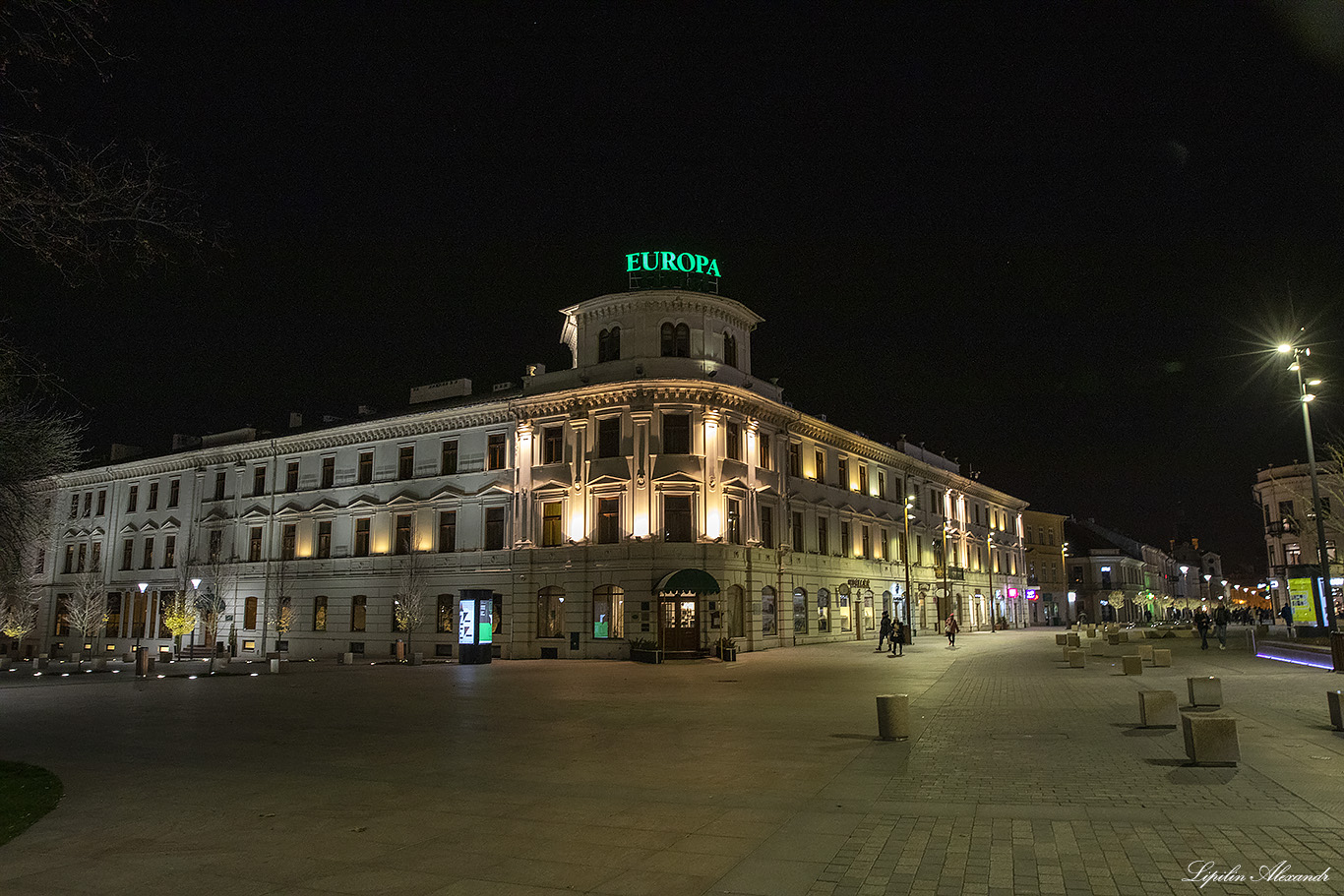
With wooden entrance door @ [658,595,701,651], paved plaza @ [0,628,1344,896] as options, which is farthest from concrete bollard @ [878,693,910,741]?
wooden entrance door @ [658,595,701,651]

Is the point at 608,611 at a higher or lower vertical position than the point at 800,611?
higher

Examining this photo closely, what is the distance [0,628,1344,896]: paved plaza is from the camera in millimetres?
7270

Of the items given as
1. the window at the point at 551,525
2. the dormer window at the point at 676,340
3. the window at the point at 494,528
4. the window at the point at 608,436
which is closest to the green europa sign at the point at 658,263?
the dormer window at the point at 676,340

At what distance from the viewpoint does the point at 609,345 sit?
43.1 meters

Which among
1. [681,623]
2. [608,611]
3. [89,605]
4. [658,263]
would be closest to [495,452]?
[608,611]

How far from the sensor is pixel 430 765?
12.6 meters

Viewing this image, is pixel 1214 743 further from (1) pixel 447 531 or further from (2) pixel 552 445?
(1) pixel 447 531

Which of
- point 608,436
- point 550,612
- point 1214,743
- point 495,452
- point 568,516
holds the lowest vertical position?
point 1214,743

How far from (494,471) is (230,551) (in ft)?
70.6

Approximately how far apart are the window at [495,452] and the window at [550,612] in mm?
7172

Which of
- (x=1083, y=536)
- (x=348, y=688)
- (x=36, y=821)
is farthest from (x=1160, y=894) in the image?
(x=1083, y=536)

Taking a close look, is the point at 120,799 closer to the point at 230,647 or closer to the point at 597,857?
the point at 597,857

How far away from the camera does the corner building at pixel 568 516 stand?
40.1 m

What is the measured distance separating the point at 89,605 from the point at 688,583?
134ft
